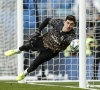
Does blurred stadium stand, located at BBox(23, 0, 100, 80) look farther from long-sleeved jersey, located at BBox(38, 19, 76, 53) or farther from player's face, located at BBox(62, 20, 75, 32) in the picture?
player's face, located at BBox(62, 20, 75, 32)

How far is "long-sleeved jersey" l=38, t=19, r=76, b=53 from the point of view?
9.17 m

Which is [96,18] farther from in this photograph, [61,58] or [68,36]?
[68,36]

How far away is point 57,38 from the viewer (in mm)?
9250

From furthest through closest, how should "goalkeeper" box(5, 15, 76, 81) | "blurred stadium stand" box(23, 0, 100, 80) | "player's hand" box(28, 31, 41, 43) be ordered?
"blurred stadium stand" box(23, 0, 100, 80), "goalkeeper" box(5, 15, 76, 81), "player's hand" box(28, 31, 41, 43)

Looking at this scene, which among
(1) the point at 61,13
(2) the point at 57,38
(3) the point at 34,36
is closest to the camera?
(3) the point at 34,36

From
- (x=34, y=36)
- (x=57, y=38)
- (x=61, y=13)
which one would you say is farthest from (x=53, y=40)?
(x=61, y=13)

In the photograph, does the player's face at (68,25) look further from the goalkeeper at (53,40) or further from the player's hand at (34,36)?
the player's hand at (34,36)

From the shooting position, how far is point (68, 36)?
9.17m

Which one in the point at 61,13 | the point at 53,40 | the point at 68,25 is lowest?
the point at 53,40

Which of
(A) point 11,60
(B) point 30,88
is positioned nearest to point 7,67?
(A) point 11,60

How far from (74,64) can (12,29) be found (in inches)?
67.9

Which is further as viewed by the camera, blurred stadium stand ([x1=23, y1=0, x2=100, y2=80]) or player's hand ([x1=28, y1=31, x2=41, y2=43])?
blurred stadium stand ([x1=23, y1=0, x2=100, y2=80])

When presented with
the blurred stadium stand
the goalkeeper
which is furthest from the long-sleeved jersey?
the blurred stadium stand

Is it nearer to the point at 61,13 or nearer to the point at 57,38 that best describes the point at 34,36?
the point at 57,38
